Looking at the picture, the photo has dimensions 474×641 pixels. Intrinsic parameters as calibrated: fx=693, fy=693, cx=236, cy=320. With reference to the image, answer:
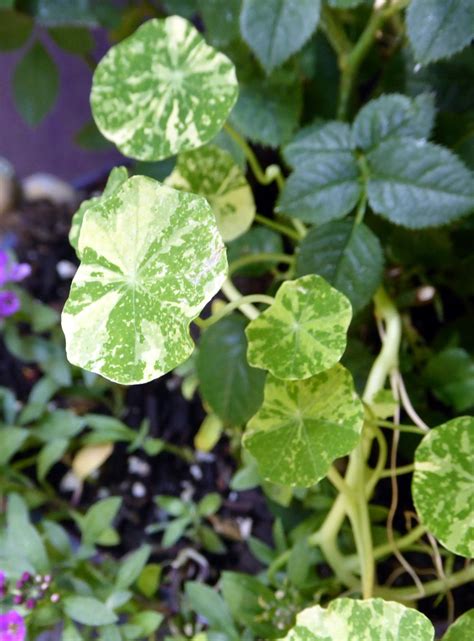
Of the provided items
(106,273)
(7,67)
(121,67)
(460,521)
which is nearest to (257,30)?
(121,67)

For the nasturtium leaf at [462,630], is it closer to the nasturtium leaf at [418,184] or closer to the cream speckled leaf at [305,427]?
the cream speckled leaf at [305,427]

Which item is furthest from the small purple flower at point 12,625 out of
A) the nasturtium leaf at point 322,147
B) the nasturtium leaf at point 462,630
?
the nasturtium leaf at point 322,147

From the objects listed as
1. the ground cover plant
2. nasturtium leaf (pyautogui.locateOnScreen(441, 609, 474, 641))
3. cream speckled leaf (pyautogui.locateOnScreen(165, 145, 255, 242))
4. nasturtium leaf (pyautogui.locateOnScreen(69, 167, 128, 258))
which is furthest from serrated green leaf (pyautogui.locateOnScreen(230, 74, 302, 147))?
nasturtium leaf (pyautogui.locateOnScreen(441, 609, 474, 641))

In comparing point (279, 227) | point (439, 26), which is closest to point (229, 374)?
point (279, 227)

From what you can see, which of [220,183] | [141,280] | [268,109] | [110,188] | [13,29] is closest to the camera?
[141,280]

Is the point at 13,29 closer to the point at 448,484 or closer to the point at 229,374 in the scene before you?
the point at 229,374
